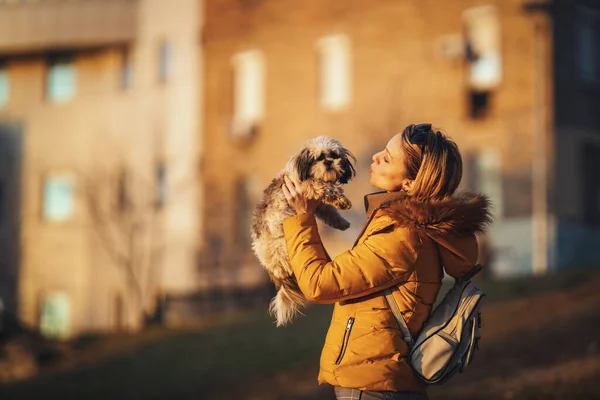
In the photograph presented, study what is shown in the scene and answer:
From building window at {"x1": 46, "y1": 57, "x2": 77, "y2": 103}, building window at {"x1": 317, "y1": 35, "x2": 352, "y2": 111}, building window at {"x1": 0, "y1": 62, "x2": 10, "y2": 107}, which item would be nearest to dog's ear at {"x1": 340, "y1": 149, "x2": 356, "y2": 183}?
building window at {"x1": 317, "y1": 35, "x2": 352, "y2": 111}

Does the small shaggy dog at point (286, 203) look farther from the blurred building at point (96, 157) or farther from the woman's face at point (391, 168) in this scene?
the blurred building at point (96, 157)

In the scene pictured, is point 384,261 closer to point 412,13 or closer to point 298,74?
point 412,13

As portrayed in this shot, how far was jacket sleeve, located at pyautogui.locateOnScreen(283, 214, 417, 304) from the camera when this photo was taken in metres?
3.76

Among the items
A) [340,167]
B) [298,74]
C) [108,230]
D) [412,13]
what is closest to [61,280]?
[108,230]

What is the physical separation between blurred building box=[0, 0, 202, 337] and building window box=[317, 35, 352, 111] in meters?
4.18

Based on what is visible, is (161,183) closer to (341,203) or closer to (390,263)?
(341,203)

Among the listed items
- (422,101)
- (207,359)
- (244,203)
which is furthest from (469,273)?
(244,203)

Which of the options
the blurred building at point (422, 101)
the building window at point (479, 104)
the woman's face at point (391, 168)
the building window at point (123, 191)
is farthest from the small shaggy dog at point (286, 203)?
the building window at point (123, 191)

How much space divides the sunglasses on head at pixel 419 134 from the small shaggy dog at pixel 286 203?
319 millimetres

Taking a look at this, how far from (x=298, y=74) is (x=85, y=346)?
30.4 feet

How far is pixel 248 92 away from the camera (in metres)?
26.8

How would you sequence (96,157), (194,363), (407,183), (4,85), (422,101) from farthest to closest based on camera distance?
(4,85) → (96,157) → (422,101) → (194,363) → (407,183)

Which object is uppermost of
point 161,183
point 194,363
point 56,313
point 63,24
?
point 63,24

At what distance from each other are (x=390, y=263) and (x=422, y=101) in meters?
19.6
